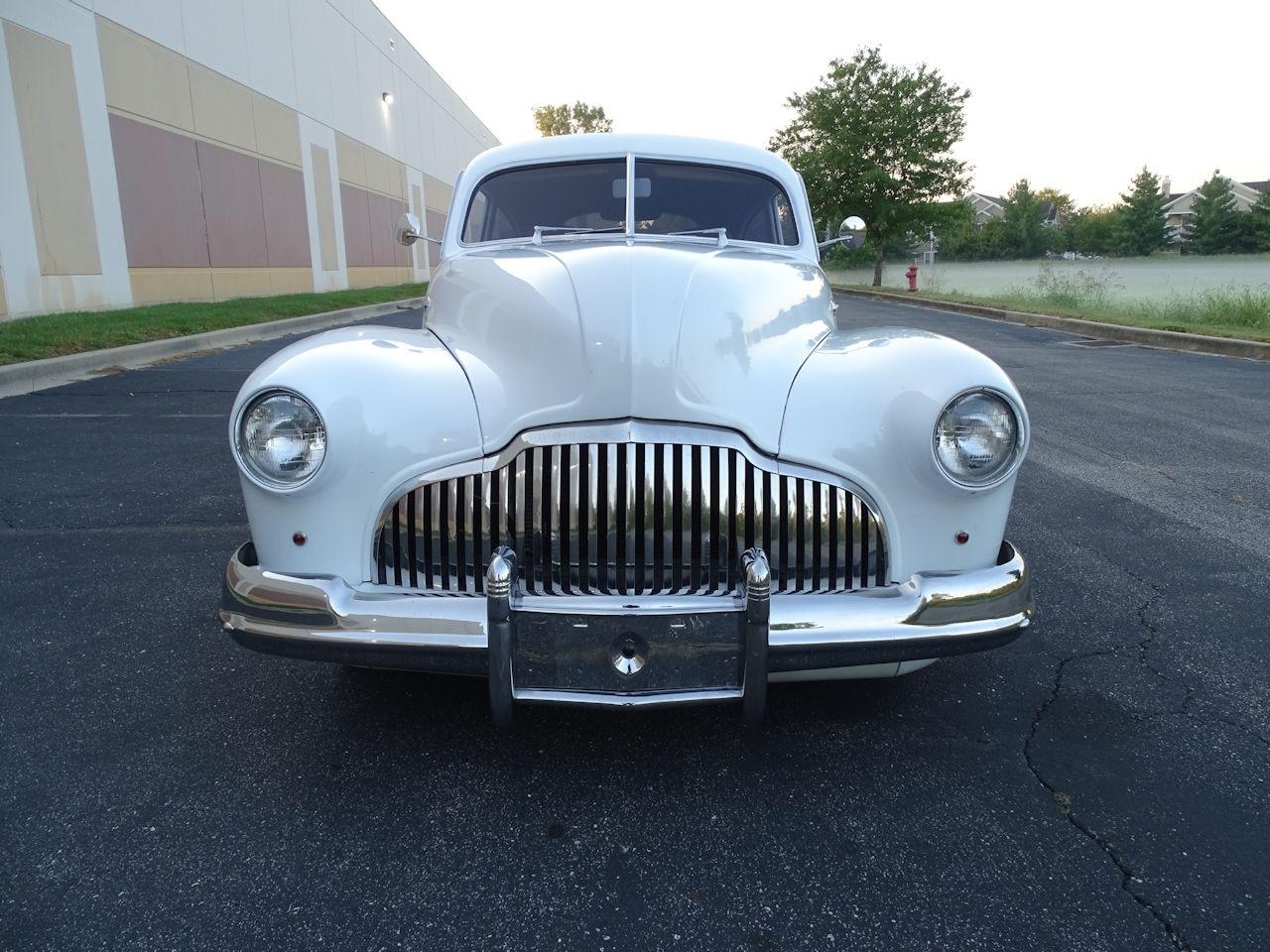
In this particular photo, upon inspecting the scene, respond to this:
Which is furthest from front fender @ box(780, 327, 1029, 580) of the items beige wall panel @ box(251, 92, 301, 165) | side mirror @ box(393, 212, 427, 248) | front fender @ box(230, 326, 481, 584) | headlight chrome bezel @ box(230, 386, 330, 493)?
beige wall panel @ box(251, 92, 301, 165)

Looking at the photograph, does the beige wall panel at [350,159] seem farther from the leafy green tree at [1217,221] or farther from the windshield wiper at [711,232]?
the leafy green tree at [1217,221]

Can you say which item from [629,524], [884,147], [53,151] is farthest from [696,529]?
[884,147]

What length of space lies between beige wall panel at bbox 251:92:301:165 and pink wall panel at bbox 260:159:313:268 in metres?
0.29

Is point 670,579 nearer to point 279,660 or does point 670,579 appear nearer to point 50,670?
point 279,660

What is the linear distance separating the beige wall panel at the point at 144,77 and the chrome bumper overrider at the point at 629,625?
46.9 ft

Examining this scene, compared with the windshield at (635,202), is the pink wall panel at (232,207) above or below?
above

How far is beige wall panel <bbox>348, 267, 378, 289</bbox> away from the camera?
79.5 ft

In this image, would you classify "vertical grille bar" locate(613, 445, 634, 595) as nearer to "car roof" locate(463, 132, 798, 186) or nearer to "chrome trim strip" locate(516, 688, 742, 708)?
"chrome trim strip" locate(516, 688, 742, 708)

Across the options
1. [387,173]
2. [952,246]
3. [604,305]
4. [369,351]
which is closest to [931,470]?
[604,305]

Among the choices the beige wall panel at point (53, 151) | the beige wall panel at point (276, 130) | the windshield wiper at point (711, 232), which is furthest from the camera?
the beige wall panel at point (276, 130)

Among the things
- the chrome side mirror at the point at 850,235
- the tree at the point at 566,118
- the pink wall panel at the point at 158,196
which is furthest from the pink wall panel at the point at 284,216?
the tree at the point at 566,118

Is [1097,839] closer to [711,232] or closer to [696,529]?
[696,529]

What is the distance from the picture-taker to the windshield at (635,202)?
11.3ft

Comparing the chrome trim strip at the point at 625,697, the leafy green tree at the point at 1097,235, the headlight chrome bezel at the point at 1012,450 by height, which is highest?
the leafy green tree at the point at 1097,235
